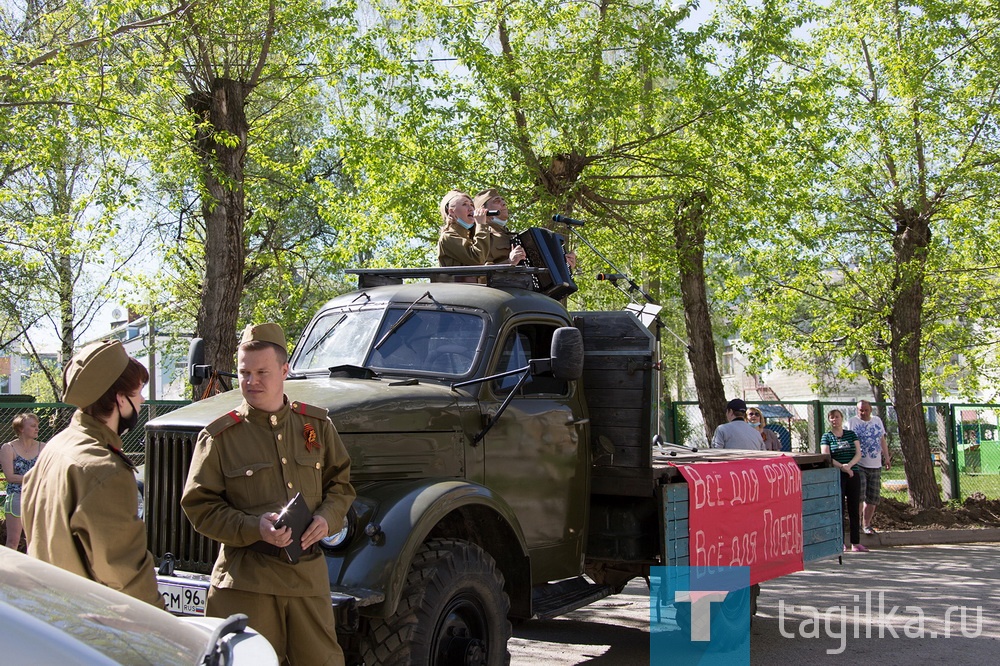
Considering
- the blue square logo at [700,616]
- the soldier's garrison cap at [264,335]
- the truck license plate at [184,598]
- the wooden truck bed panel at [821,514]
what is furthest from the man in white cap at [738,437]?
the soldier's garrison cap at [264,335]

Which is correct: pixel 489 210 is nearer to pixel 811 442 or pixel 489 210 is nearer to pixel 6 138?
pixel 6 138

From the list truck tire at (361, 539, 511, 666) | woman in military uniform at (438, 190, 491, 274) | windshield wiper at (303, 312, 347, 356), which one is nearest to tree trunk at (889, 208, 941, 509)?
woman in military uniform at (438, 190, 491, 274)

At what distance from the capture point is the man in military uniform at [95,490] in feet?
10.8

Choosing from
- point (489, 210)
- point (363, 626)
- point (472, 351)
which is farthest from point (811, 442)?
point (363, 626)

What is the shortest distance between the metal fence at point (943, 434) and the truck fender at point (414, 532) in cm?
1234

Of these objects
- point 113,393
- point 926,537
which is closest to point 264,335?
point 113,393

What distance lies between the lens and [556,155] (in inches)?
564

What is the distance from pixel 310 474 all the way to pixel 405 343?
6.93 feet

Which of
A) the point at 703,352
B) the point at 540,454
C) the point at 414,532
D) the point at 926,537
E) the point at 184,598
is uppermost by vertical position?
the point at 703,352

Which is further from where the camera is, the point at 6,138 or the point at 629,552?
the point at 6,138

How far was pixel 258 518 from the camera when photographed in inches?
150

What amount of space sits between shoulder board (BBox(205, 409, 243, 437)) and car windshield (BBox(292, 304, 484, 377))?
6.51 ft

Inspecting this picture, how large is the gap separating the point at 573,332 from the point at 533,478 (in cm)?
106

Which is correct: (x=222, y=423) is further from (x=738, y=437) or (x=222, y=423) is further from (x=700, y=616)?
(x=738, y=437)
